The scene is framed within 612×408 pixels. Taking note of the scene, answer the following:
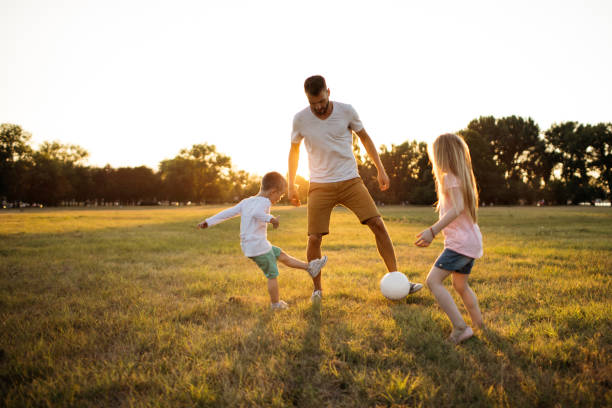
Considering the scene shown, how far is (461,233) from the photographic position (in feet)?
10.5

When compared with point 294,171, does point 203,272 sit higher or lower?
lower

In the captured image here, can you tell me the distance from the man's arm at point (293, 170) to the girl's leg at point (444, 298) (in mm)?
2256

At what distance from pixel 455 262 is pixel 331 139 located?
2.20m

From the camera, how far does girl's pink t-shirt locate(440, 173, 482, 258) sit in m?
3.15

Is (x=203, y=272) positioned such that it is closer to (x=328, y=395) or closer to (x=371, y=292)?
(x=371, y=292)

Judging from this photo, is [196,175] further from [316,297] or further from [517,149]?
[316,297]

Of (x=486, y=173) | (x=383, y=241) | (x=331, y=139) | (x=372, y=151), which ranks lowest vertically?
(x=383, y=241)

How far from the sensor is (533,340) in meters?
3.11

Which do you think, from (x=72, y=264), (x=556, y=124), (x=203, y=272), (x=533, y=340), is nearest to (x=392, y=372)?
(x=533, y=340)

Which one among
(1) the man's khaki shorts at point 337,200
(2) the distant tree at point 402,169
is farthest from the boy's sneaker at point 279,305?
(2) the distant tree at point 402,169

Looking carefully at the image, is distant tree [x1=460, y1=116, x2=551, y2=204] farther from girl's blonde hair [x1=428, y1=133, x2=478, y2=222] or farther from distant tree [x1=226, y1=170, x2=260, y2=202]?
girl's blonde hair [x1=428, y1=133, x2=478, y2=222]

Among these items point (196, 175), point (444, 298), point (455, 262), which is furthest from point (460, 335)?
point (196, 175)

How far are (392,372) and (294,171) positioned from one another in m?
3.09

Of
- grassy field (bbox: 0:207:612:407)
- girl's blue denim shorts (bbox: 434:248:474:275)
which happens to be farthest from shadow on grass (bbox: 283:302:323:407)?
girl's blue denim shorts (bbox: 434:248:474:275)
